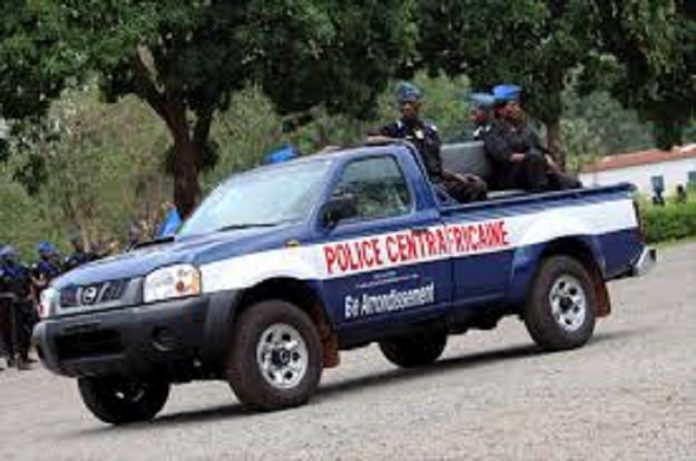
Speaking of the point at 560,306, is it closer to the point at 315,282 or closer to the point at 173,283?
the point at 315,282

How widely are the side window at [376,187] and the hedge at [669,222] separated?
35413 millimetres

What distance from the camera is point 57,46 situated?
90.0 ft

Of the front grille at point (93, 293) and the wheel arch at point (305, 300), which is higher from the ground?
the front grille at point (93, 293)

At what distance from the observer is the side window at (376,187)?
12.6 meters

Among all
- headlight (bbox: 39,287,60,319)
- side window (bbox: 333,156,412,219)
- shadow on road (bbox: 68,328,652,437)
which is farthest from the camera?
side window (bbox: 333,156,412,219)

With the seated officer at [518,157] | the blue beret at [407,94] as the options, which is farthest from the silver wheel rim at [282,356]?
the seated officer at [518,157]

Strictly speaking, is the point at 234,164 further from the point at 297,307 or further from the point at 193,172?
the point at 297,307

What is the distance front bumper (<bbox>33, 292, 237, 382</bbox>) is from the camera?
37.0 ft

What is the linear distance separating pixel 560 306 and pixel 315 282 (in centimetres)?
284

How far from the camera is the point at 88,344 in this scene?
11727 mm

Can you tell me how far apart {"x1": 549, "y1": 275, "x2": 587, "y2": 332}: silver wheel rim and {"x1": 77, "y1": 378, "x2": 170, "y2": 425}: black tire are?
336cm

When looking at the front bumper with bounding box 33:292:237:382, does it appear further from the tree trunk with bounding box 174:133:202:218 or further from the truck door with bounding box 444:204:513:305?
the tree trunk with bounding box 174:133:202:218

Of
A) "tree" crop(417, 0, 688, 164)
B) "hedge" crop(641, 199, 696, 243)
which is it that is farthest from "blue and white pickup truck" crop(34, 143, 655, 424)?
"hedge" crop(641, 199, 696, 243)

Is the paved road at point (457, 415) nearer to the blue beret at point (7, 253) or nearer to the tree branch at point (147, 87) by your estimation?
the blue beret at point (7, 253)
